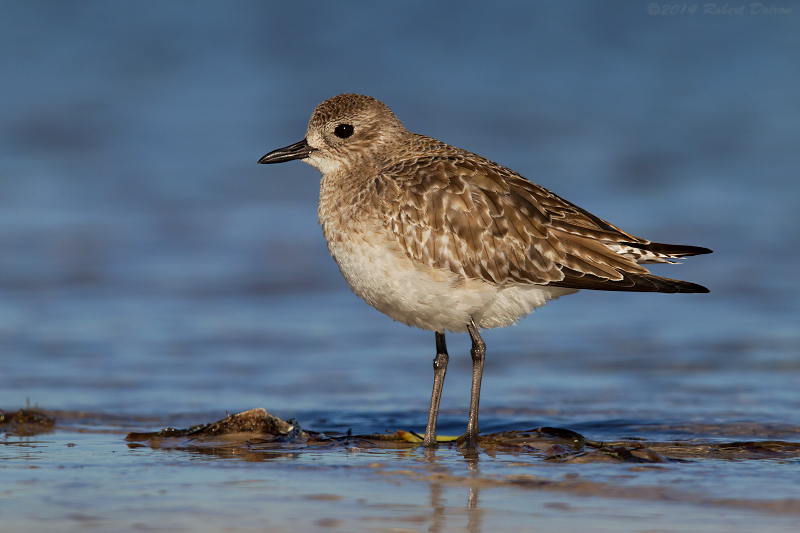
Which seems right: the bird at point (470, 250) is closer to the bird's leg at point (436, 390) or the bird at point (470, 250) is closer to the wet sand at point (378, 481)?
the bird's leg at point (436, 390)

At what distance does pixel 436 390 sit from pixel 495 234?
1.36m

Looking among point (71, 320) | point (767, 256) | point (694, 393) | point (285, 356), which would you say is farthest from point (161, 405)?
point (767, 256)

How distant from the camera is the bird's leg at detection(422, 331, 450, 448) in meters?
7.12

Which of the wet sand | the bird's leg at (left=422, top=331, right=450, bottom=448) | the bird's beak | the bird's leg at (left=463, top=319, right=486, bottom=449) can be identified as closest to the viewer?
the wet sand

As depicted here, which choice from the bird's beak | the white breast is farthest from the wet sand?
the bird's beak

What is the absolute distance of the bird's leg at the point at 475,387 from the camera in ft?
22.7

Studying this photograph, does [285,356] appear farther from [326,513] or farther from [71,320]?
[326,513]

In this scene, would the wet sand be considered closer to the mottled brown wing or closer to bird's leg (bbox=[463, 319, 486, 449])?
bird's leg (bbox=[463, 319, 486, 449])

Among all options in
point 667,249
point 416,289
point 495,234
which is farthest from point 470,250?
point 667,249

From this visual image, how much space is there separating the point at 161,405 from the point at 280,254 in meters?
6.00

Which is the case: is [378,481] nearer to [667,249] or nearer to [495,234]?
[495,234]

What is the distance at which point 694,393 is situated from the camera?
29.1 ft

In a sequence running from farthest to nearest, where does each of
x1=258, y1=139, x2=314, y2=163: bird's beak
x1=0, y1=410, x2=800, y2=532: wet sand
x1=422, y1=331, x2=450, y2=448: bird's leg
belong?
1. x1=258, y1=139, x2=314, y2=163: bird's beak
2. x1=422, y1=331, x2=450, y2=448: bird's leg
3. x1=0, y1=410, x2=800, y2=532: wet sand

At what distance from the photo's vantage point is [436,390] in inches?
291
